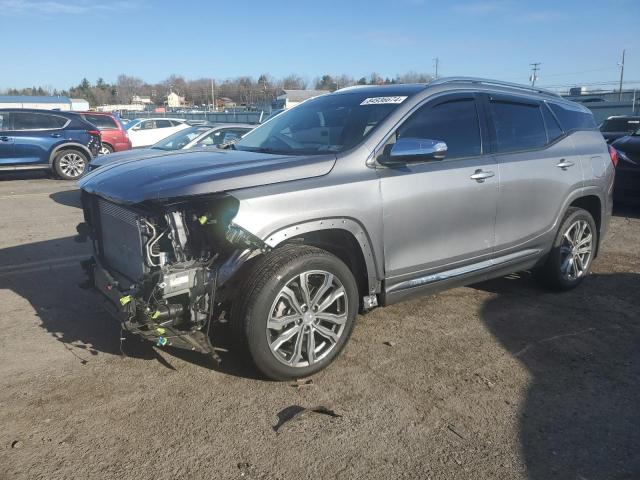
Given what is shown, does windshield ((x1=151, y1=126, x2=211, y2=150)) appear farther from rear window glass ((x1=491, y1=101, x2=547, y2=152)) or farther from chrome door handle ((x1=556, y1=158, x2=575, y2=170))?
chrome door handle ((x1=556, y1=158, x2=575, y2=170))

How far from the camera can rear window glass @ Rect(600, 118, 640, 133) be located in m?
14.9

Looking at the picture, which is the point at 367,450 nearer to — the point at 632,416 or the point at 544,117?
the point at 632,416

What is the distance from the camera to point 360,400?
3.36m

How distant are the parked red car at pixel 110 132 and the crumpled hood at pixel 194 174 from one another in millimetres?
13978

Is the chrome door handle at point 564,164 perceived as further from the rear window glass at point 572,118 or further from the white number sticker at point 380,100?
the white number sticker at point 380,100

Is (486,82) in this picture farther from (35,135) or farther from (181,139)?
(35,135)

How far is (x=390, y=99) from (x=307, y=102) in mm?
1099

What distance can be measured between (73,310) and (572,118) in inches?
199

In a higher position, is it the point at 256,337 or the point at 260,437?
the point at 256,337

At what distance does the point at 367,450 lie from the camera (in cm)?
288

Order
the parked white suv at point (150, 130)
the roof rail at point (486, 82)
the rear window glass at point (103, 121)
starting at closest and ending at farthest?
the roof rail at point (486, 82), the rear window glass at point (103, 121), the parked white suv at point (150, 130)

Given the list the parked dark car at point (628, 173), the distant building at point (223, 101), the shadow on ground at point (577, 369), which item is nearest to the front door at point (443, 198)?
the shadow on ground at point (577, 369)

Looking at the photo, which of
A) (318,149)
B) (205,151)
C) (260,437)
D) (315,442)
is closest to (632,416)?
(315,442)

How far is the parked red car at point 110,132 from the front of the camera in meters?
A: 17.0
